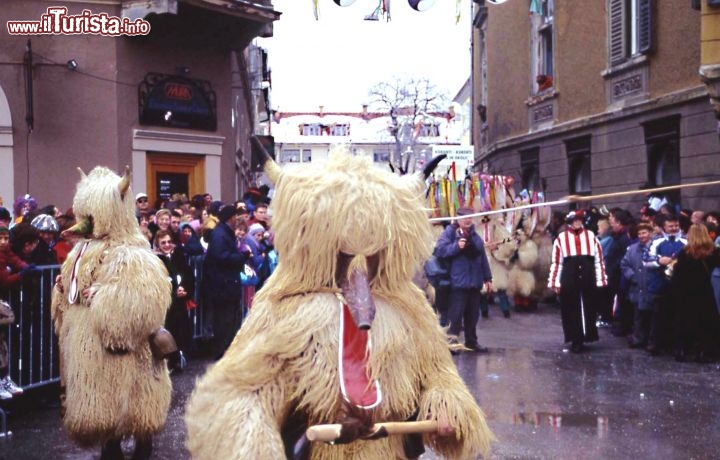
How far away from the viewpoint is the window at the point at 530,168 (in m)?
24.8

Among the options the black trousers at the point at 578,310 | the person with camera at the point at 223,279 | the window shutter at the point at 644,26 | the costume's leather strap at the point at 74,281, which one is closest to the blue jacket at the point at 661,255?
the black trousers at the point at 578,310

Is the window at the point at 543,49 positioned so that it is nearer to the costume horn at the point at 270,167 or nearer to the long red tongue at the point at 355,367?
the costume horn at the point at 270,167

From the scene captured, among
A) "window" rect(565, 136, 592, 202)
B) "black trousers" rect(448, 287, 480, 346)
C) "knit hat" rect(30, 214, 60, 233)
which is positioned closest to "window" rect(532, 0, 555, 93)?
"window" rect(565, 136, 592, 202)

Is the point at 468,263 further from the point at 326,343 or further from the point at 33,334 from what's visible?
the point at 326,343

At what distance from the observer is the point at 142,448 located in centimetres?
652

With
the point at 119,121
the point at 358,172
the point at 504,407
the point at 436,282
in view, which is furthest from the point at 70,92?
the point at 358,172

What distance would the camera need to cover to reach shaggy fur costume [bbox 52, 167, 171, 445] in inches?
247

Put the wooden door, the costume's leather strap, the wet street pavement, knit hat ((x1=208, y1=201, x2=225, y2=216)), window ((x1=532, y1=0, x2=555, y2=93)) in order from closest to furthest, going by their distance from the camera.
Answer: the costume's leather strap < the wet street pavement < knit hat ((x1=208, y1=201, x2=225, y2=216)) < the wooden door < window ((x1=532, y1=0, x2=555, y2=93))

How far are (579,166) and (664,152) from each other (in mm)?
4311

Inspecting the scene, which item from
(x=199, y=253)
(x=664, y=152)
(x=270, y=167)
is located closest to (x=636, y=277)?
(x=199, y=253)

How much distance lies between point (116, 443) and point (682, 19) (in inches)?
545

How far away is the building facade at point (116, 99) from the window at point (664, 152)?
7618 mm

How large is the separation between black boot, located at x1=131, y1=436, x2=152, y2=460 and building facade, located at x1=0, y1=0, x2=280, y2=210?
8.88 metres

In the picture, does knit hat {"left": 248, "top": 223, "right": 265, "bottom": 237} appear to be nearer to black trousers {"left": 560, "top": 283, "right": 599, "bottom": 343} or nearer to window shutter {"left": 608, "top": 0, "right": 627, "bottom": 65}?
black trousers {"left": 560, "top": 283, "right": 599, "bottom": 343}
